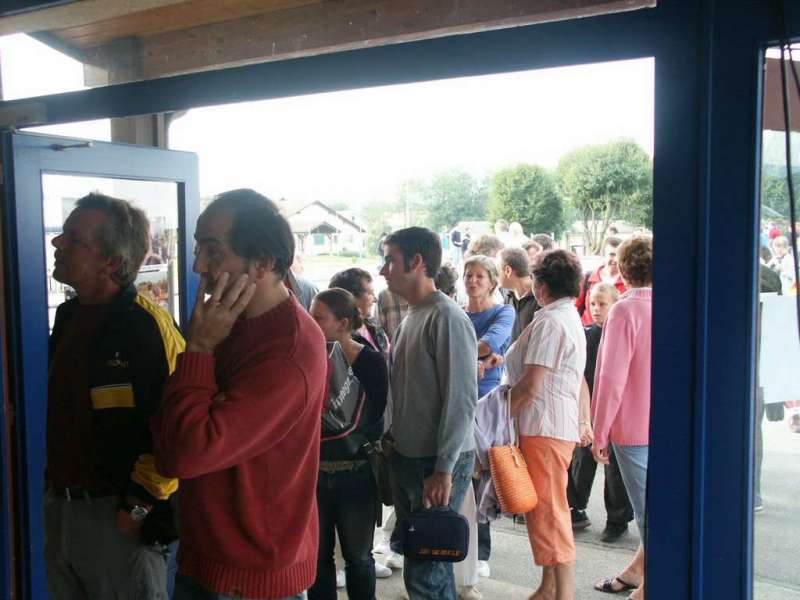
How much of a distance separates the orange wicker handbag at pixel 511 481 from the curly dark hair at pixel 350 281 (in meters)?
1.03

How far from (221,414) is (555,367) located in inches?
78.5

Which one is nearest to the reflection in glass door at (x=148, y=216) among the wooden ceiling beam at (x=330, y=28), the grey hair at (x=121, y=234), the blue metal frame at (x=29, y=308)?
the blue metal frame at (x=29, y=308)

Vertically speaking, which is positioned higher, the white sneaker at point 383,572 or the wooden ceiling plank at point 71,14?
the wooden ceiling plank at point 71,14

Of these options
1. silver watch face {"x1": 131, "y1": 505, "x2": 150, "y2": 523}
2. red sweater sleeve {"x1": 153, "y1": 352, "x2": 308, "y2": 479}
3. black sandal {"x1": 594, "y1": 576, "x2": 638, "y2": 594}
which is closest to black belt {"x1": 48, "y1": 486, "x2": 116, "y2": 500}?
silver watch face {"x1": 131, "y1": 505, "x2": 150, "y2": 523}

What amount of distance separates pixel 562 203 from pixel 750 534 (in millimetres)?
6343

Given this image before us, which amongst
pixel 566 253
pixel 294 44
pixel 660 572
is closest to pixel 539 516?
pixel 566 253

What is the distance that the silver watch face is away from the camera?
195 cm

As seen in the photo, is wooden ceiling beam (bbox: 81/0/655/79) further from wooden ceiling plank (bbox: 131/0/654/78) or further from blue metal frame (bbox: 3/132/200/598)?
blue metal frame (bbox: 3/132/200/598)

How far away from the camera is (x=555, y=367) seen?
3154 millimetres

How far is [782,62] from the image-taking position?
140 cm

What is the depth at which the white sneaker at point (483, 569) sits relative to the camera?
3879mm

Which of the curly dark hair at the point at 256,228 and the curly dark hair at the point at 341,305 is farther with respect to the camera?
the curly dark hair at the point at 341,305

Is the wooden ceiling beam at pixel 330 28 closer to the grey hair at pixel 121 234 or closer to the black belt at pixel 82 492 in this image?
the grey hair at pixel 121 234

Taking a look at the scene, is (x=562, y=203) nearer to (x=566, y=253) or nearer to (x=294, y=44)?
(x=566, y=253)
